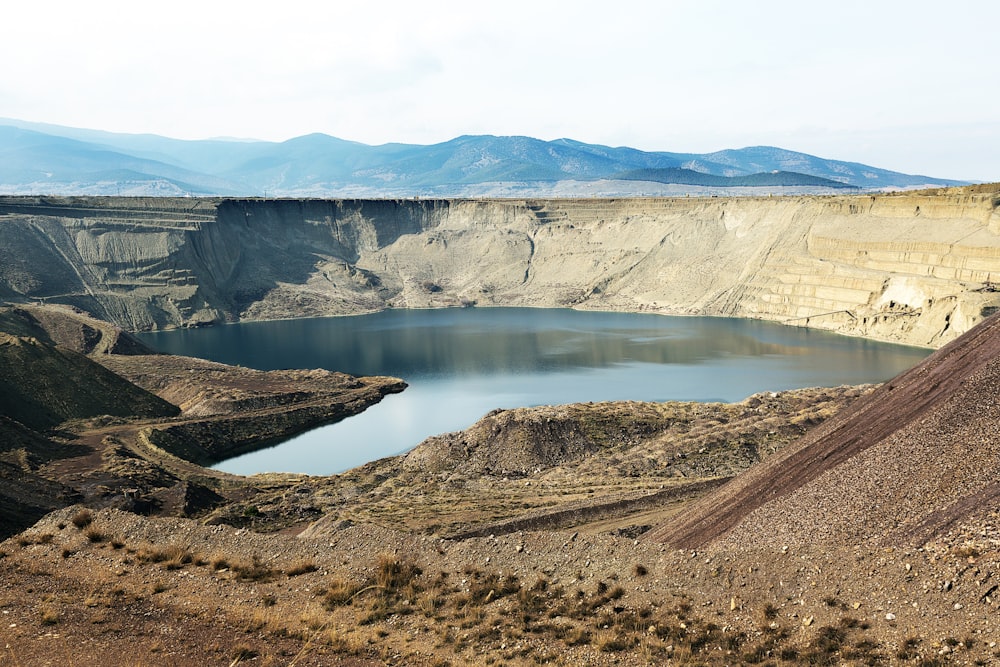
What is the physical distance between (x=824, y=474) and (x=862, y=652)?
5385mm

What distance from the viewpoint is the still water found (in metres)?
47.0

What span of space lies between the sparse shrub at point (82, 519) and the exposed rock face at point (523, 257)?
5541 cm

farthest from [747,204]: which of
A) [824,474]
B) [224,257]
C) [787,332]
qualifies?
[824,474]

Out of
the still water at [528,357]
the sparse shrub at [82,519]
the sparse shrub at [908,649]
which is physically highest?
the sparse shrub at [908,649]

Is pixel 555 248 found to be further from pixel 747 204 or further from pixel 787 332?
pixel 787 332

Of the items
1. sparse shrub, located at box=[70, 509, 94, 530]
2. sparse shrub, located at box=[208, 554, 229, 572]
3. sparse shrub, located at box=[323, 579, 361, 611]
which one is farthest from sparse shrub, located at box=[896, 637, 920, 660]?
sparse shrub, located at box=[70, 509, 94, 530]

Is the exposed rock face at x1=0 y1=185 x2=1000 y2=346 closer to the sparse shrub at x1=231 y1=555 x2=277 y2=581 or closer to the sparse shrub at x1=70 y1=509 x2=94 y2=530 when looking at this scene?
the sparse shrub at x1=231 y1=555 x2=277 y2=581

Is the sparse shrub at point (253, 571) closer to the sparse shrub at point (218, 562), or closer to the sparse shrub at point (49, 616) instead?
the sparse shrub at point (218, 562)

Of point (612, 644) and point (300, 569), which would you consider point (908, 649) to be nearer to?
point (612, 644)

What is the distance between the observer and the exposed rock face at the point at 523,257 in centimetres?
6744

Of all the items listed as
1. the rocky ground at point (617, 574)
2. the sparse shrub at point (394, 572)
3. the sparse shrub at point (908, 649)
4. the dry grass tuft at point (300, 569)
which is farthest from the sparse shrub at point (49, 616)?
the sparse shrub at point (908, 649)

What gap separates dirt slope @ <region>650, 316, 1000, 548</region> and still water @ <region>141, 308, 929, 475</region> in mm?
23035

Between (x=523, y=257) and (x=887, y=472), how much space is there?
92792mm

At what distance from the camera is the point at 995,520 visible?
1269 centimetres
